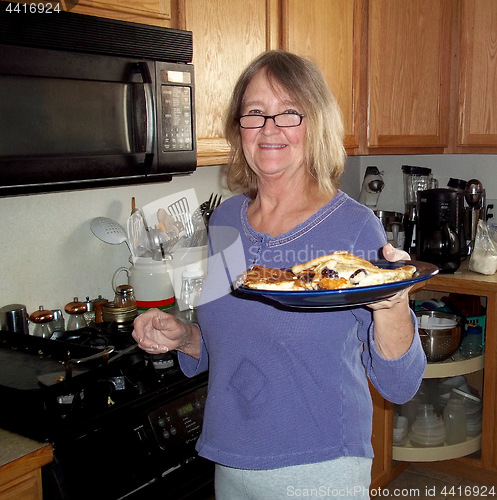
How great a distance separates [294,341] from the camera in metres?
1.09

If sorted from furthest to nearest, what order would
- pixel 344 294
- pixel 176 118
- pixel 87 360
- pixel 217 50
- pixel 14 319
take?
pixel 217 50 < pixel 14 319 < pixel 176 118 < pixel 87 360 < pixel 344 294

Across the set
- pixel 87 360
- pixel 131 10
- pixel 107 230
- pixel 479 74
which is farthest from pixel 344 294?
pixel 479 74

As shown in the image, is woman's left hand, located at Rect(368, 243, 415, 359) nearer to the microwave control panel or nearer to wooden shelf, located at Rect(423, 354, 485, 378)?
the microwave control panel

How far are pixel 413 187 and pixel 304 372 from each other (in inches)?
82.1

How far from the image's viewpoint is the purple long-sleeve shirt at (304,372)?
1090 millimetres

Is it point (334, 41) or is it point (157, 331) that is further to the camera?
point (334, 41)

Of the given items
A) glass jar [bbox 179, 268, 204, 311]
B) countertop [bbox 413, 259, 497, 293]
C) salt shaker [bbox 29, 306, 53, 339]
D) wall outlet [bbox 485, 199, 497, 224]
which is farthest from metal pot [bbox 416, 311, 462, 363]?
salt shaker [bbox 29, 306, 53, 339]

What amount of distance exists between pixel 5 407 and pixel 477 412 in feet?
6.20

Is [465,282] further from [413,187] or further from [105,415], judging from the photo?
[105,415]

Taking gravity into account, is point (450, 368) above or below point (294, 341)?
below

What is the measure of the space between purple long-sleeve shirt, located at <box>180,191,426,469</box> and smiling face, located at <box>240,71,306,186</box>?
0.37 feet

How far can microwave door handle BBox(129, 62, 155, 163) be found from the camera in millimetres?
1389

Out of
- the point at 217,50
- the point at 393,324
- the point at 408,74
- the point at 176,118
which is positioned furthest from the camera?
the point at 408,74

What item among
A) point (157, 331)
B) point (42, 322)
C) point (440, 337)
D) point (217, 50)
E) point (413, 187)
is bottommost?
point (440, 337)
